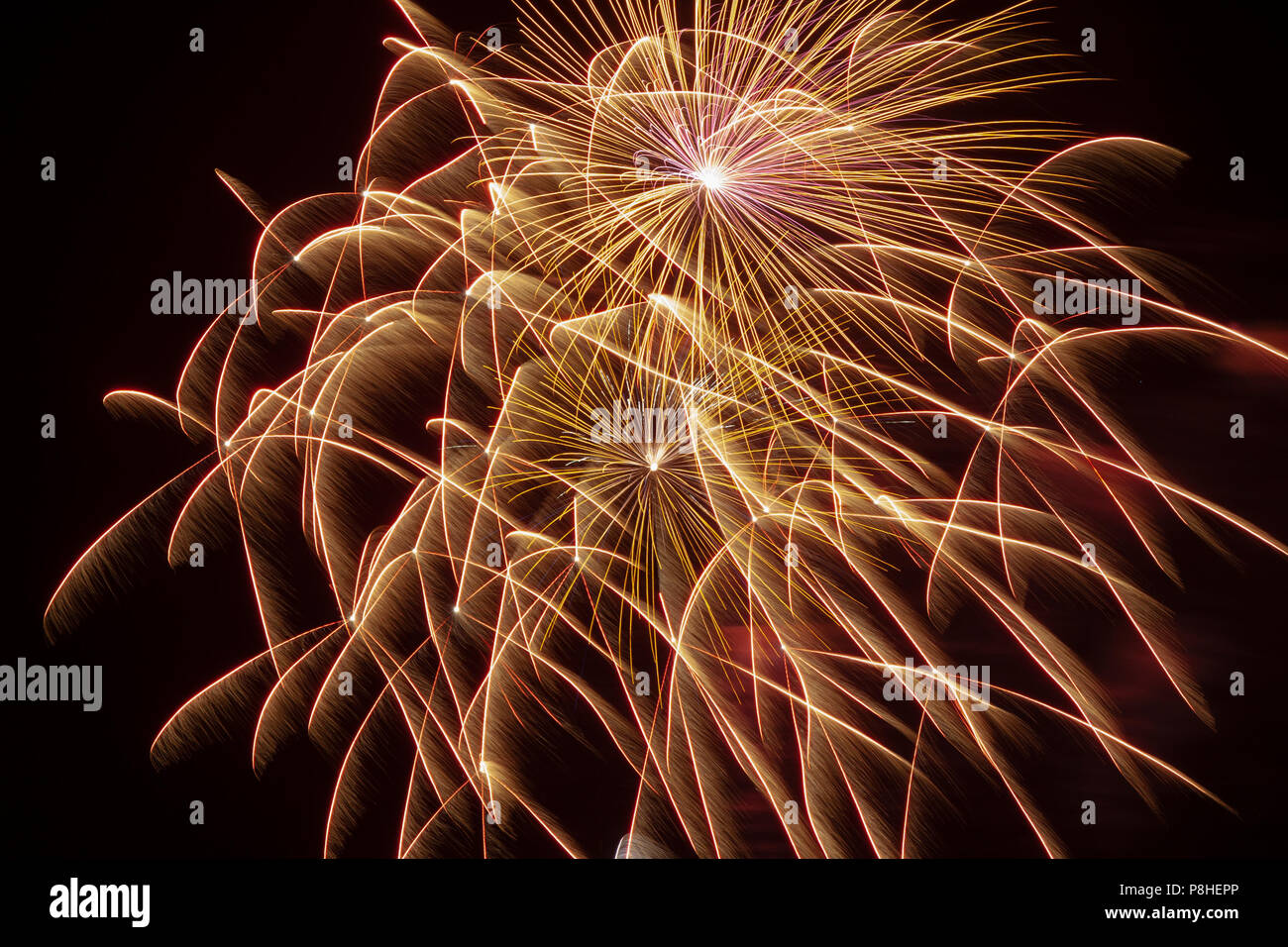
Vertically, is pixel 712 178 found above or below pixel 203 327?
above

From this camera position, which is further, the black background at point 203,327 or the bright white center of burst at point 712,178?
the black background at point 203,327

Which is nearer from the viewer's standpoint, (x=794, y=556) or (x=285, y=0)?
(x=794, y=556)

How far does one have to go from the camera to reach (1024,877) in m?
3.00

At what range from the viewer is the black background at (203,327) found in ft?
10.00

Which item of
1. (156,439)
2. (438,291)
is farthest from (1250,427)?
(156,439)

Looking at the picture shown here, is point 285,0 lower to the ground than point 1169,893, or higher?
higher

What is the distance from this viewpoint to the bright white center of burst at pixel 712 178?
9.59ft

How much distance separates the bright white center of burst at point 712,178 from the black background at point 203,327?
3.83 ft

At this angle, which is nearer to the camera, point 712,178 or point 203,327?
point 712,178

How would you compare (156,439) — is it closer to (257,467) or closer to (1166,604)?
(257,467)

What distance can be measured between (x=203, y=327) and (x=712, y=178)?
7.31ft

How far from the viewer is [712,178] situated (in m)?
2.93

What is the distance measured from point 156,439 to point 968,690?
3535 millimetres

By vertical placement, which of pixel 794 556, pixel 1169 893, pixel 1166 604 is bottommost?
pixel 1169 893
